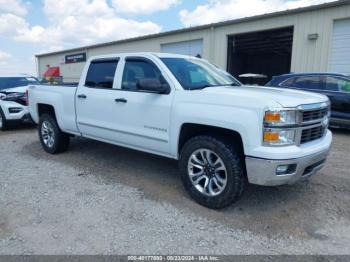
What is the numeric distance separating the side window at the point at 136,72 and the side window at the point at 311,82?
6.20 meters

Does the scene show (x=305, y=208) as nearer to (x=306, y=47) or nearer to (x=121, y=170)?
(x=121, y=170)

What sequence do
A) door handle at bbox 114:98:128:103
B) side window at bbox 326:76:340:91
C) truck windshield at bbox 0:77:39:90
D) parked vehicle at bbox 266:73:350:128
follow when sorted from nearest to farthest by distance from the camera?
door handle at bbox 114:98:128:103 < parked vehicle at bbox 266:73:350:128 < side window at bbox 326:76:340:91 < truck windshield at bbox 0:77:39:90

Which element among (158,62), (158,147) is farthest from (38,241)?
(158,62)

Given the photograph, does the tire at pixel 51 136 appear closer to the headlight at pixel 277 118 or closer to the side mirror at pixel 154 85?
the side mirror at pixel 154 85

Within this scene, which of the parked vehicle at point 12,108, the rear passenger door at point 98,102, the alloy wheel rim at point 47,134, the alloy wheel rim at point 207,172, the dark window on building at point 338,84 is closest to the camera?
the alloy wheel rim at point 207,172

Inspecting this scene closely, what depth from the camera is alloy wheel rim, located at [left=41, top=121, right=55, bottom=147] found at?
6332 mm

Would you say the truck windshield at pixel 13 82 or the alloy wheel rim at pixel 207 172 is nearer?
the alloy wheel rim at pixel 207 172

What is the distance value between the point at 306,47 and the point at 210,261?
11.7 metres

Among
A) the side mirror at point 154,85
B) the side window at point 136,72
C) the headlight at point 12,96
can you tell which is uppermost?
the side window at point 136,72

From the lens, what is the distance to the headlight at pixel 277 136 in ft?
10.7

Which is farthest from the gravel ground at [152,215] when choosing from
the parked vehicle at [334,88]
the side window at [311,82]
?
the side window at [311,82]

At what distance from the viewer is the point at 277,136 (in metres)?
3.27

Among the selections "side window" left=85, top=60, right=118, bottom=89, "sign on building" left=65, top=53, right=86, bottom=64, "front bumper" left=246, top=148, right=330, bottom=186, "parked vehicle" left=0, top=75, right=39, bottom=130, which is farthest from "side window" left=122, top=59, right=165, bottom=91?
"sign on building" left=65, top=53, right=86, bottom=64

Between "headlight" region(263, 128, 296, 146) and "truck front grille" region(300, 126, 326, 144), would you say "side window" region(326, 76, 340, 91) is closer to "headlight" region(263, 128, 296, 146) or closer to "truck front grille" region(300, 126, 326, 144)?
"truck front grille" region(300, 126, 326, 144)
